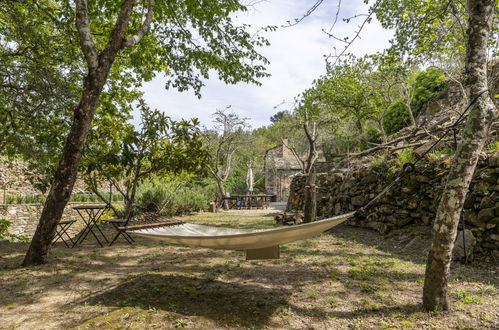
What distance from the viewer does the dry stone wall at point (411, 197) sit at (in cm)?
309

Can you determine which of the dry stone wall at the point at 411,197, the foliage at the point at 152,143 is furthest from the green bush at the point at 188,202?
the dry stone wall at the point at 411,197

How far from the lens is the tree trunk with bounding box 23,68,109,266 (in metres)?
3.02

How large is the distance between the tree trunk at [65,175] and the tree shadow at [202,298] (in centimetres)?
118

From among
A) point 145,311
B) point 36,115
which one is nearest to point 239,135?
point 36,115

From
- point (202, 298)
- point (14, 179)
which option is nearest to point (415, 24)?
point (202, 298)

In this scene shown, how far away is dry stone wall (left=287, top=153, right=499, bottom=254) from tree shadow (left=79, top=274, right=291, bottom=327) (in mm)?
2395

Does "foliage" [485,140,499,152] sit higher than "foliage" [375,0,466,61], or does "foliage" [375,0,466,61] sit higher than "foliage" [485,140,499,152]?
"foliage" [375,0,466,61]

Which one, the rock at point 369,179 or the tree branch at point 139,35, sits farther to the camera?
the rock at point 369,179

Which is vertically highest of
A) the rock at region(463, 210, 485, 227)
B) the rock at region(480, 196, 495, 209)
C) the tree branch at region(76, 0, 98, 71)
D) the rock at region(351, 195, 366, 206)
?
the tree branch at region(76, 0, 98, 71)

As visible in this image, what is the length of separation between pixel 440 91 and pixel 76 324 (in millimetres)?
10904

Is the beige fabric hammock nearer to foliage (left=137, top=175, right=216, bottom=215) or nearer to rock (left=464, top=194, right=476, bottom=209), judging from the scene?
rock (left=464, top=194, right=476, bottom=209)

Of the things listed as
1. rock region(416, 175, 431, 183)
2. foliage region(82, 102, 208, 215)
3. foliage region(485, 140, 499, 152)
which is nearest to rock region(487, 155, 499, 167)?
foliage region(485, 140, 499, 152)

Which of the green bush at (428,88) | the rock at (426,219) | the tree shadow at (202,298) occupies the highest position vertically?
the green bush at (428,88)

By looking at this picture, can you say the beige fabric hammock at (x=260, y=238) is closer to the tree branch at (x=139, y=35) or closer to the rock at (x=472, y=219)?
the rock at (x=472, y=219)
